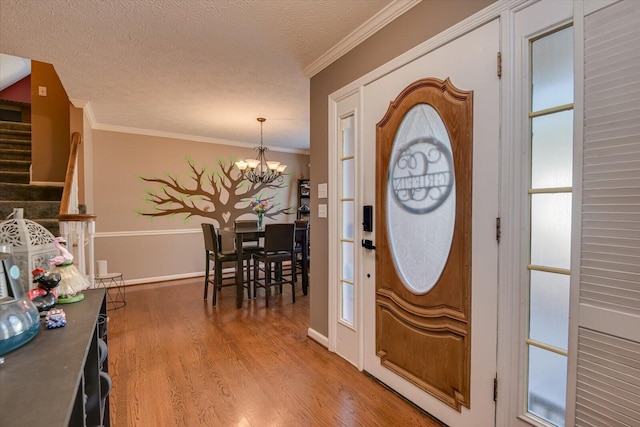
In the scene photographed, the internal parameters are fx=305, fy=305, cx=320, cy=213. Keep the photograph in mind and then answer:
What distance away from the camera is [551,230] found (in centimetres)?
A: 129

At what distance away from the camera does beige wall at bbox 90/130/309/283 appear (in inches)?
183

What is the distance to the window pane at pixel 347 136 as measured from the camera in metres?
2.38

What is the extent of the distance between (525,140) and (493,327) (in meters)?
0.88

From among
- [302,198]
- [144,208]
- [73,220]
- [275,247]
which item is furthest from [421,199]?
[302,198]

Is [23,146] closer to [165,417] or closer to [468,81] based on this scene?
[165,417]

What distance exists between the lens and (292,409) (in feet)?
6.08

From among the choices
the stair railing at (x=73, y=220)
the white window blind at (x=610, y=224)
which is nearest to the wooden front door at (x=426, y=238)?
the white window blind at (x=610, y=224)

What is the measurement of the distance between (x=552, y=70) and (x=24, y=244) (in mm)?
2161

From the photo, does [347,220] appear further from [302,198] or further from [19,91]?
[19,91]

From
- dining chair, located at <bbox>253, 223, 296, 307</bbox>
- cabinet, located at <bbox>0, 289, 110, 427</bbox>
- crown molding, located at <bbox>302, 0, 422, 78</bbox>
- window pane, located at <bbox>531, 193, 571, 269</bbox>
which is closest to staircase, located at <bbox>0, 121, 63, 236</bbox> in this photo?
dining chair, located at <bbox>253, 223, 296, 307</bbox>

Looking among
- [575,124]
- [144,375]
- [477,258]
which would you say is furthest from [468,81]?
[144,375]

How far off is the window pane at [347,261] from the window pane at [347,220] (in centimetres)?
7

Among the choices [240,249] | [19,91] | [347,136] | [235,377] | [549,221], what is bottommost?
[235,377]

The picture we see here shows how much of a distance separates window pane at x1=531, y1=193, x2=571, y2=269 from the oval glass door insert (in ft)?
1.26
